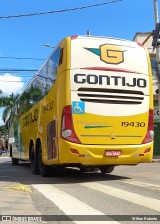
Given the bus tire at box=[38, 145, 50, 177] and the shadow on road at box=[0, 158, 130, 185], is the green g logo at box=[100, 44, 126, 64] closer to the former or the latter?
the shadow on road at box=[0, 158, 130, 185]

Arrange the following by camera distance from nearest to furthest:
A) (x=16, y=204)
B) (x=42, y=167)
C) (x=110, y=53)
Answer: (x=16, y=204)
(x=110, y=53)
(x=42, y=167)

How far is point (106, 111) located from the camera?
1169 centimetres

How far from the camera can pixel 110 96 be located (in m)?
11.8

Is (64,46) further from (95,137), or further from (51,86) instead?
(95,137)

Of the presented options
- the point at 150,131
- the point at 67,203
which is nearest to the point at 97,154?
the point at 150,131

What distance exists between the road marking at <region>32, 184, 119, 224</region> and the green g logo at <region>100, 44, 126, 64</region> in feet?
13.1

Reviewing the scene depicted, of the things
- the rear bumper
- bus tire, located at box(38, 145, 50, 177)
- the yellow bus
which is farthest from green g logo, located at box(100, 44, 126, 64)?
bus tire, located at box(38, 145, 50, 177)

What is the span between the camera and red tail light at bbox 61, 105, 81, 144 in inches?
448

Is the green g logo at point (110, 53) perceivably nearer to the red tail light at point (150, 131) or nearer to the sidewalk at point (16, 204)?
the red tail light at point (150, 131)

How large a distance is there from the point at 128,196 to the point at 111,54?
15.4ft

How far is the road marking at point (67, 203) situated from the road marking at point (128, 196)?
38.6 inches

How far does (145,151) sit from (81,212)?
17.5ft

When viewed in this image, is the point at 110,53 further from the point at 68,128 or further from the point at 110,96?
the point at 68,128

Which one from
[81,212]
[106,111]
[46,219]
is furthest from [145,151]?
[46,219]
